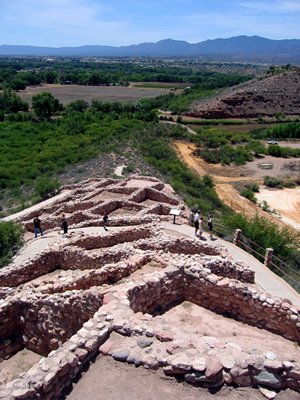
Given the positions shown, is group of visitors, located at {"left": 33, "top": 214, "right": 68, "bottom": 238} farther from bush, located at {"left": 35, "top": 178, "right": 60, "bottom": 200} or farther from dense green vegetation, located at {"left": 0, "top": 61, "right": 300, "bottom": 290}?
bush, located at {"left": 35, "top": 178, "right": 60, "bottom": 200}

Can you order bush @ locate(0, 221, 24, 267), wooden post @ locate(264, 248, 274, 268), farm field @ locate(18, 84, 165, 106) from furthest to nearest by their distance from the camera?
farm field @ locate(18, 84, 165, 106)
bush @ locate(0, 221, 24, 267)
wooden post @ locate(264, 248, 274, 268)

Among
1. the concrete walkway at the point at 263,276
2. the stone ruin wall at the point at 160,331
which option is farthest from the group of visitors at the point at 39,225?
the stone ruin wall at the point at 160,331

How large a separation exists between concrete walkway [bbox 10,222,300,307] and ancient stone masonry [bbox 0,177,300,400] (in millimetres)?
1318

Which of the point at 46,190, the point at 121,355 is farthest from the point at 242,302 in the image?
the point at 46,190

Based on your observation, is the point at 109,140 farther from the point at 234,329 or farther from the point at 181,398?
the point at 181,398

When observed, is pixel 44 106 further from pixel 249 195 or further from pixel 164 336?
pixel 164 336

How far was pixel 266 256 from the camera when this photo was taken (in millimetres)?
13789

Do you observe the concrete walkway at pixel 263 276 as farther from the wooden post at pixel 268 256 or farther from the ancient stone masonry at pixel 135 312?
the ancient stone masonry at pixel 135 312

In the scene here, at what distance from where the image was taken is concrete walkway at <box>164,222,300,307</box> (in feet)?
38.4

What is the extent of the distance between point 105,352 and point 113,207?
13444 mm

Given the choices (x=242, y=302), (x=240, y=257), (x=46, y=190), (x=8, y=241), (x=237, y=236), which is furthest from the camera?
(x=46, y=190)

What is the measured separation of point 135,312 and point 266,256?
24.0 feet

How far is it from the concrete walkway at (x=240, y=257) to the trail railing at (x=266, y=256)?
36 centimetres

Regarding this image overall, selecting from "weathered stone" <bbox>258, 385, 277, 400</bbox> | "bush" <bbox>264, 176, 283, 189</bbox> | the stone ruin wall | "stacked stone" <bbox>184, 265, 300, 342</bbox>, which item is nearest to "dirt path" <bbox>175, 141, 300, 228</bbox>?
"bush" <bbox>264, 176, 283, 189</bbox>
